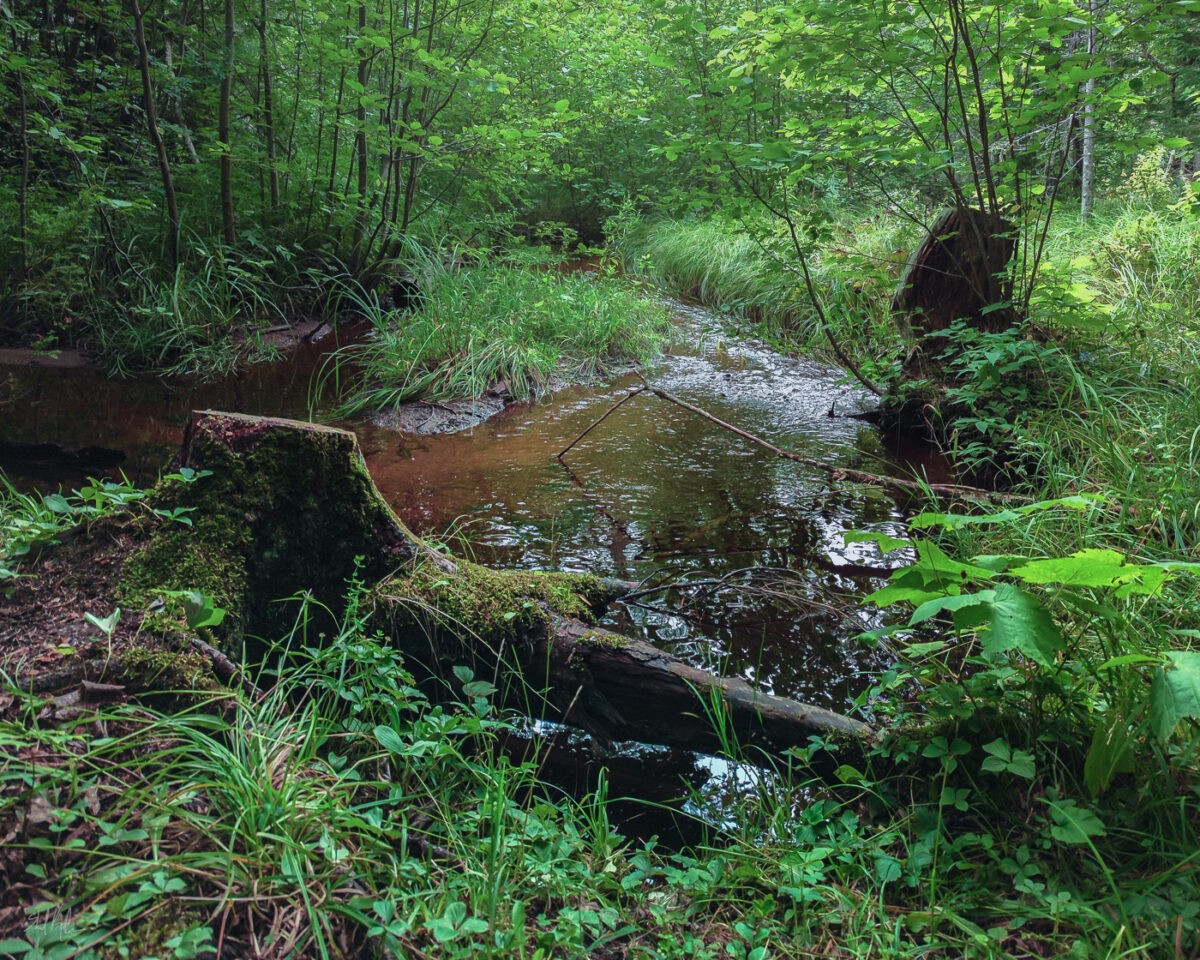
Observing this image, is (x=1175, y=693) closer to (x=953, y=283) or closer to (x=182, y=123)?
(x=953, y=283)

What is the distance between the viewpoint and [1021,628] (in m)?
1.35

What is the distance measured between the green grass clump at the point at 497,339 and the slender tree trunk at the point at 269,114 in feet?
5.07

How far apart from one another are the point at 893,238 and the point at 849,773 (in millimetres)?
6722

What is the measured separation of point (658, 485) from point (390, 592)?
2205 millimetres

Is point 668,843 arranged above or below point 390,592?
below

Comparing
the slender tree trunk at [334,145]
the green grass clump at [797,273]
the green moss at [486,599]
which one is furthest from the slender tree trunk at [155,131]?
the green moss at [486,599]

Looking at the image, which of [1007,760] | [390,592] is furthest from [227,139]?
[1007,760]

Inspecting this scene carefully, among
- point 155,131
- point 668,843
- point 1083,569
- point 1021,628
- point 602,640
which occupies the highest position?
point 155,131

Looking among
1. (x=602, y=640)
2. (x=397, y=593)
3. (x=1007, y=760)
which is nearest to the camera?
(x=1007, y=760)

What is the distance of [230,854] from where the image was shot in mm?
1169

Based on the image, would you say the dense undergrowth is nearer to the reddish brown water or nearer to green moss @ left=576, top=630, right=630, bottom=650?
green moss @ left=576, top=630, right=630, bottom=650

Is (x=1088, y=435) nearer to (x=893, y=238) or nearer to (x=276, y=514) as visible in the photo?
(x=276, y=514)

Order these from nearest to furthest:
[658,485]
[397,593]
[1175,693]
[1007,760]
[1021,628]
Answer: [1175,693] → [1021,628] → [1007,760] → [397,593] → [658,485]

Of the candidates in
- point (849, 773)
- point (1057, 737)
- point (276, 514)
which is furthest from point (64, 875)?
point (1057, 737)
